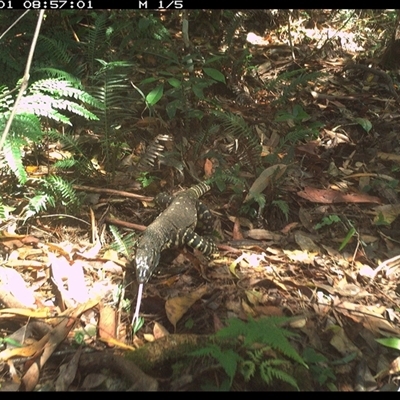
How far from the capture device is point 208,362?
3658mm

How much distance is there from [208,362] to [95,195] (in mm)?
2916

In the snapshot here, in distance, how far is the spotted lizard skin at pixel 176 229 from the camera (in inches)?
190

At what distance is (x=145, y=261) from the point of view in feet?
15.7

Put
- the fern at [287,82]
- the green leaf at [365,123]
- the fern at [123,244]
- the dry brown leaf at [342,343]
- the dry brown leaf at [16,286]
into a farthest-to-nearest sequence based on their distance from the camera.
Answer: the green leaf at [365,123]
the fern at [287,82]
the fern at [123,244]
the dry brown leaf at [16,286]
the dry brown leaf at [342,343]

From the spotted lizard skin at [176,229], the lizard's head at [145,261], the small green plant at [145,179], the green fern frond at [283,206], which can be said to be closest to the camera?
the lizard's head at [145,261]

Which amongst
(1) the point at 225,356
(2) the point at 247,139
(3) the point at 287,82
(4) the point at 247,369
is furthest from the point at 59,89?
(3) the point at 287,82

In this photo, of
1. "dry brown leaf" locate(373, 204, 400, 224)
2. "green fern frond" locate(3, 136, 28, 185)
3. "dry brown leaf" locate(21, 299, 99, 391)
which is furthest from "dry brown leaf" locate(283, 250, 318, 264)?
"green fern frond" locate(3, 136, 28, 185)

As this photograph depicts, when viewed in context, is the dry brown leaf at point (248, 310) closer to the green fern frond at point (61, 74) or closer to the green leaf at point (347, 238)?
the green leaf at point (347, 238)

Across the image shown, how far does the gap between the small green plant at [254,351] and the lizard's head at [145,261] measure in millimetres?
1175

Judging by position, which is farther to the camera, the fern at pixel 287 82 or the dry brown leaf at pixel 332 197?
the fern at pixel 287 82

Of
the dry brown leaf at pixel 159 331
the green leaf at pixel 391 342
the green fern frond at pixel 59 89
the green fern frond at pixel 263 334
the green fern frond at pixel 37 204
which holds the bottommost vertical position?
the green leaf at pixel 391 342

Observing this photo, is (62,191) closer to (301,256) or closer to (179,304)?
(179,304)

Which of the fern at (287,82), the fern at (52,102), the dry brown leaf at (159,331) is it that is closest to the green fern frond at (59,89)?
the fern at (52,102)

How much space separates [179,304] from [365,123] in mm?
4377
